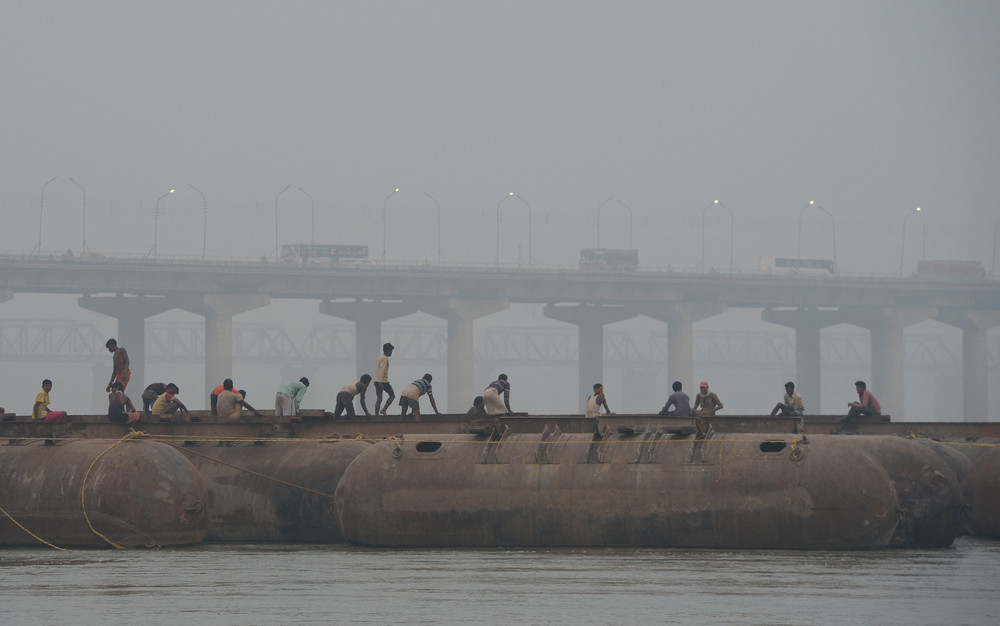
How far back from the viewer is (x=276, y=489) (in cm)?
2809

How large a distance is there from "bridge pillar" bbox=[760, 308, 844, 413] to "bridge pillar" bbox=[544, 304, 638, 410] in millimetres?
20392

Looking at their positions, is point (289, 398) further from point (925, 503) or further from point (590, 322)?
point (590, 322)

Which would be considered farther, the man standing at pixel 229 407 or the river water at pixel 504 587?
the man standing at pixel 229 407

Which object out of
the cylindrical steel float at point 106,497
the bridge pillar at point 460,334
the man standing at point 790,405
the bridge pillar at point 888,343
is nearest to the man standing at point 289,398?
the cylindrical steel float at point 106,497

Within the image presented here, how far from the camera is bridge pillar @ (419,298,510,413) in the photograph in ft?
519

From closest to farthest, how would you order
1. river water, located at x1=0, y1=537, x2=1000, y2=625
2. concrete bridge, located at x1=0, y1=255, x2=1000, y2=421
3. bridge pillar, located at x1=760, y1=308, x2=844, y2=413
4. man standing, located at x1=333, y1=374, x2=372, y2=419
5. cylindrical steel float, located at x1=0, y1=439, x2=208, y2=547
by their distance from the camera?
river water, located at x1=0, y1=537, x2=1000, y2=625 → cylindrical steel float, located at x1=0, y1=439, x2=208, y2=547 → man standing, located at x1=333, y1=374, x2=372, y2=419 → concrete bridge, located at x1=0, y1=255, x2=1000, y2=421 → bridge pillar, located at x1=760, y1=308, x2=844, y2=413

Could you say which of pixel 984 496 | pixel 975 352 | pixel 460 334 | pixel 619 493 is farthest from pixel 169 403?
pixel 975 352

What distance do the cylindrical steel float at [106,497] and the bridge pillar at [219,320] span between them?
12407 centimetres

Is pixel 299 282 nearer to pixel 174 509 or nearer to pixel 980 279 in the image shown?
pixel 980 279

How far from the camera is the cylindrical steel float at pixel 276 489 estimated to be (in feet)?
91.1

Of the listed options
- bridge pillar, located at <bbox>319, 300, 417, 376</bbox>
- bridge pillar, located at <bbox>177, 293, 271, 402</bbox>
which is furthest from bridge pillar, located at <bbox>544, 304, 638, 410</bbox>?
bridge pillar, located at <bbox>177, 293, 271, 402</bbox>

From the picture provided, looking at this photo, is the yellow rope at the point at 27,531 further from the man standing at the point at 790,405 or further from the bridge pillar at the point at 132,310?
the bridge pillar at the point at 132,310

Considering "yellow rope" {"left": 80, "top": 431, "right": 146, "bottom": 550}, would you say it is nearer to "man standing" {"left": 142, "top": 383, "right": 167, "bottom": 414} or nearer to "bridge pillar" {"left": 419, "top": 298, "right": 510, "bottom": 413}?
"man standing" {"left": 142, "top": 383, "right": 167, "bottom": 414}

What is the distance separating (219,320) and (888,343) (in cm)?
7940
